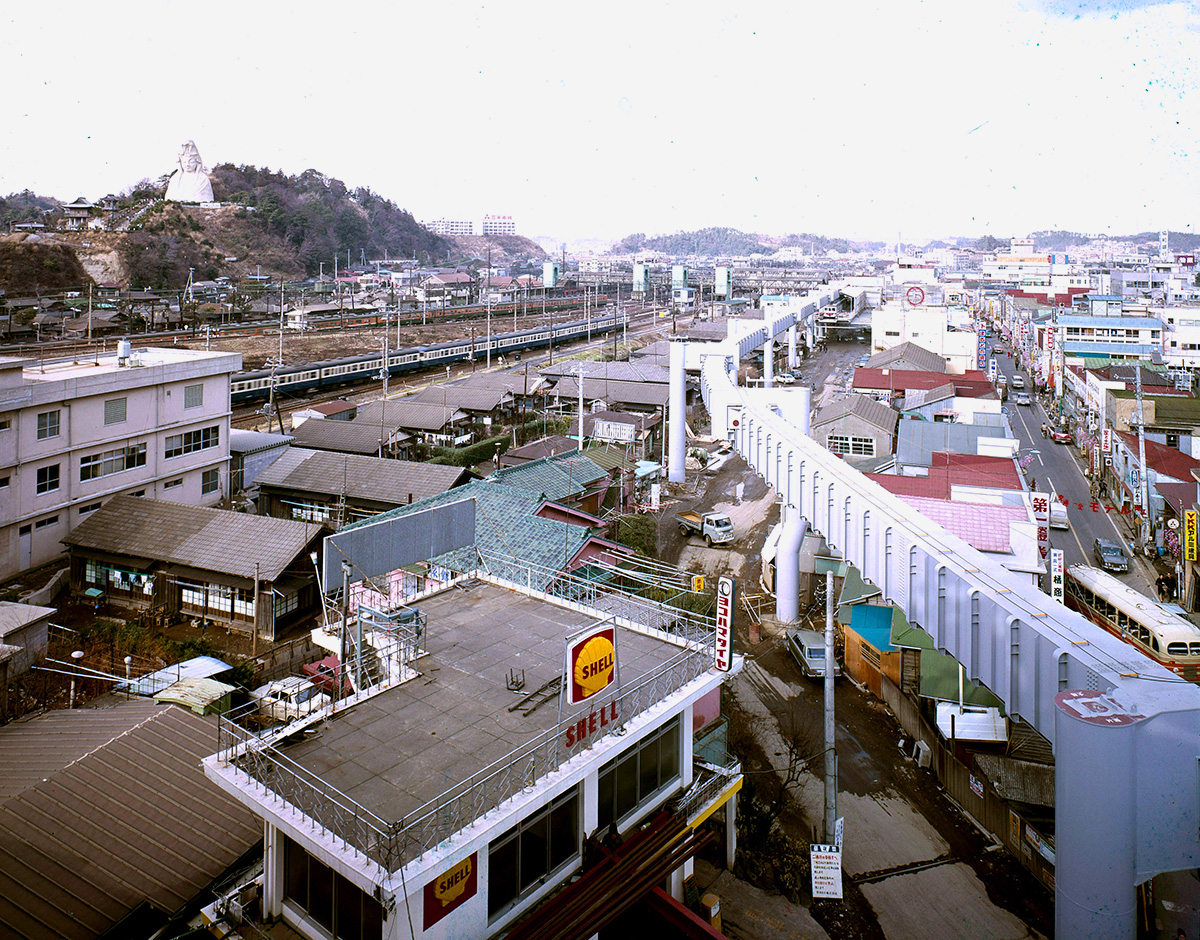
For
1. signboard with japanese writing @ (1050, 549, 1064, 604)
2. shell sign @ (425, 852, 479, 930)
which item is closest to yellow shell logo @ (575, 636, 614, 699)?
shell sign @ (425, 852, 479, 930)

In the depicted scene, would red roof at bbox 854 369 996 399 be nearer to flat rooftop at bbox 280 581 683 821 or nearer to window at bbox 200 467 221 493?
window at bbox 200 467 221 493

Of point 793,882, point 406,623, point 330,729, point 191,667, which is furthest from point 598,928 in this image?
point 191,667

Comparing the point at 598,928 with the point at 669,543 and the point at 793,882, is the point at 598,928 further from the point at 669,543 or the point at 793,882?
the point at 669,543

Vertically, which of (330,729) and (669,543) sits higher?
(330,729)

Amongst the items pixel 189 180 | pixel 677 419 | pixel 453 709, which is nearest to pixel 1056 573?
pixel 677 419

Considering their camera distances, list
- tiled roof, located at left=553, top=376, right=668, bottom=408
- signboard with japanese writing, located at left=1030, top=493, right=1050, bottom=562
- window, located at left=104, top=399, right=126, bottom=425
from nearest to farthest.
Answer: signboard with japanese writing, located at left=1030, top=493, right=1050, bottom=562
window, located at left=104, top=399, right=126, bottom=425
tiled roof, located at left=553, top=376, right=668, bottom=408

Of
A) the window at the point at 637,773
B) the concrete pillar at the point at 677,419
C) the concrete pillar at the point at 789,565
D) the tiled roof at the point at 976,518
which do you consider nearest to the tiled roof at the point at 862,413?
the concrete pillar at the point at 677,419
